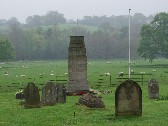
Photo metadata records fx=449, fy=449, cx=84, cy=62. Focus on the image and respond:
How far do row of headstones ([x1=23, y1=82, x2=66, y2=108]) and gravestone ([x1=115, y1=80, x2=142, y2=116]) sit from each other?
5259 mm

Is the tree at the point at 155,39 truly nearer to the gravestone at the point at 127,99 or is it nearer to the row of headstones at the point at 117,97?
the row of headstones at the point at 117,97

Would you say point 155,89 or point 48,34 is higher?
point 48,34

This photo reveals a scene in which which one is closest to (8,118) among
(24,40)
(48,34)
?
(24,40)

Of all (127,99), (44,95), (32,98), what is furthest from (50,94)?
(127,99)

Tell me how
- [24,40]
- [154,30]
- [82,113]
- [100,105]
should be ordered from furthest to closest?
[24,40]
[154,30]
[100,105]
[82,113]

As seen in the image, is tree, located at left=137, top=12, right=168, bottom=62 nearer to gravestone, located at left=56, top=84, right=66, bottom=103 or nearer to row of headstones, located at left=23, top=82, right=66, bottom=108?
gravestone, located at left=56, top=84, right=66, bottom=103

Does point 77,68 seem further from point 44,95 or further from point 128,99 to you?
point 128,99

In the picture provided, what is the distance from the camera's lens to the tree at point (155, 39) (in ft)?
311

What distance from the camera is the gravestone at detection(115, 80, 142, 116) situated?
19.5 meters

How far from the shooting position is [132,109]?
19609 mm

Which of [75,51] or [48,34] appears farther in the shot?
[48,34]

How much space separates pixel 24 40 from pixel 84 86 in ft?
404

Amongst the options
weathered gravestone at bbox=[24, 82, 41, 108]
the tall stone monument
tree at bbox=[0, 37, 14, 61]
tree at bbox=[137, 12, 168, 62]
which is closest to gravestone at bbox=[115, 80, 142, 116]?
weathered gravestone at bbox=[24, 82, 41, 108]

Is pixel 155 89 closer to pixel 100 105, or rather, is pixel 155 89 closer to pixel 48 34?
pixel 100 105
